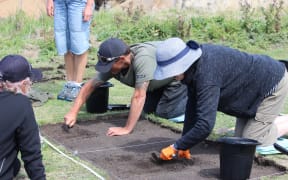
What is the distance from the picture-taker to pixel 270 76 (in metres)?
4.99

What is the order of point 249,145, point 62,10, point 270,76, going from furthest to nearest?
1. point 62,10
2. point 270,76
3. point 249,145

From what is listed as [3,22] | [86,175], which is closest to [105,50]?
[86,175]

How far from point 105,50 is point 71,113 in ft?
2.97

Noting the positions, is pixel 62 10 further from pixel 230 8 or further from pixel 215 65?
pixel 230 8

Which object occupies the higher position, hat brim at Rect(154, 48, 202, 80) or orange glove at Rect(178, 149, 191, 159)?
hat brim at Rect(154, 48, 202, 80)

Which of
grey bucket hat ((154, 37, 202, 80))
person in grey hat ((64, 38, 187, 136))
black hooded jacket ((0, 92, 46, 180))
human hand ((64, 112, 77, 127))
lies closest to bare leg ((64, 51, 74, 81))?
person in grey hat ((64, 38, 187, 136))

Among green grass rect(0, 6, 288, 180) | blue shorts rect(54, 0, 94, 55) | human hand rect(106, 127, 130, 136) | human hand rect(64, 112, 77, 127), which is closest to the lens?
human hand rect(106, 127, 130, 136)

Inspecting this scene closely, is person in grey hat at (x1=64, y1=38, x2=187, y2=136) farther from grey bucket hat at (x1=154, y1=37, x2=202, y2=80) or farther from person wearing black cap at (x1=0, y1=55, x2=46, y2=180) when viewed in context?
person wearing black cap at (x1=0, y1=55, x2=46, y2=180)

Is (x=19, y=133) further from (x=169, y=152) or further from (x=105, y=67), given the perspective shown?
(x=105, y=67)

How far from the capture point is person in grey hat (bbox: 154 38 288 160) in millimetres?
4426

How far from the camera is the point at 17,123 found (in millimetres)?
3379

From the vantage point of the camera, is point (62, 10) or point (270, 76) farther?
point (62, 10)

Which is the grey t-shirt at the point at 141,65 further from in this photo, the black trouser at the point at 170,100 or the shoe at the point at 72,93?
the shoe at the point at 72,93

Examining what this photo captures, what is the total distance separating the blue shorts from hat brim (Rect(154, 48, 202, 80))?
2.83 m
